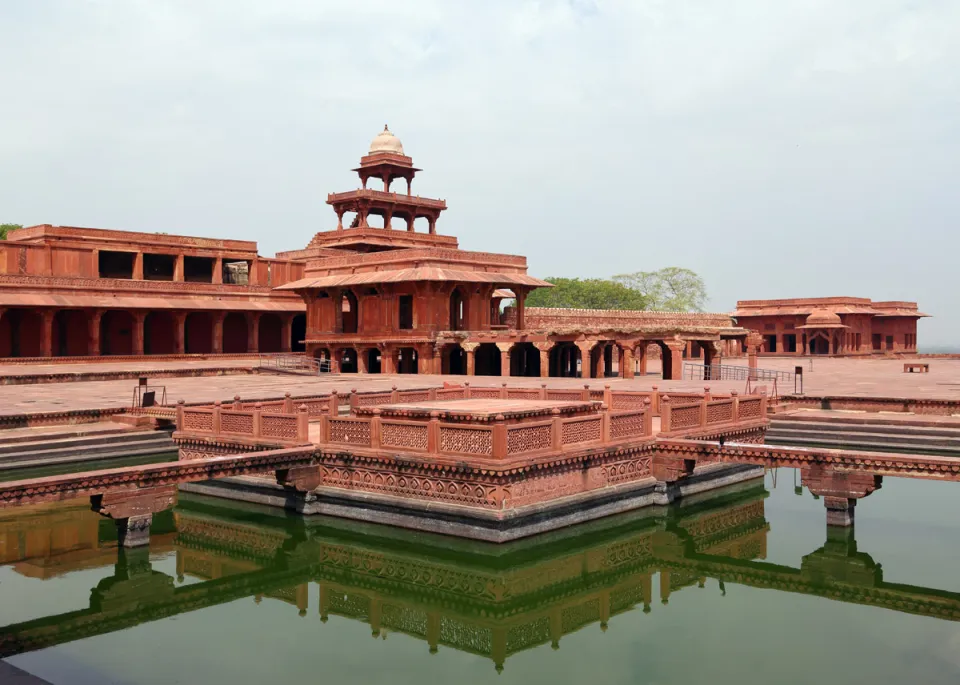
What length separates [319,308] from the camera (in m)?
43.8

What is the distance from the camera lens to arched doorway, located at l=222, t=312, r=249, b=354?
48188mm

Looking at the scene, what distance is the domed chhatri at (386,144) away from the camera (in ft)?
173

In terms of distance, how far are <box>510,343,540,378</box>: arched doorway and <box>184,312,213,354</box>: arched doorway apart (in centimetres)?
1618

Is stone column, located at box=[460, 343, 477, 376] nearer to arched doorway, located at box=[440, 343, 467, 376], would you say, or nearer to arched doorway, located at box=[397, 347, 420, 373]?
arched doorway, located at box=[440, 343, 467, 376]

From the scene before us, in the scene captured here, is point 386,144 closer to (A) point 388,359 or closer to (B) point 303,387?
(A) point 388,359

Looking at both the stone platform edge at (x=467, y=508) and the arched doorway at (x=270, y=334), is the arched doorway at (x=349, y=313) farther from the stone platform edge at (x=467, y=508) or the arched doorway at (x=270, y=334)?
the stone platform edge at (x=467, y=508)

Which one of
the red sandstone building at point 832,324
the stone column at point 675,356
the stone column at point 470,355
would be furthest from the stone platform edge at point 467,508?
the red sandstone building at point 832,324

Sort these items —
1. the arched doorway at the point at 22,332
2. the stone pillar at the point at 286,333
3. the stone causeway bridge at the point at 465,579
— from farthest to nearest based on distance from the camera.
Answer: the stone pillar at the point at 286,333 < the arched doorway at the point at 22,332 < the stone causeway bridge at the point at 465,579

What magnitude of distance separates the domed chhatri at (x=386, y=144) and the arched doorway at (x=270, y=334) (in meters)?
11.2

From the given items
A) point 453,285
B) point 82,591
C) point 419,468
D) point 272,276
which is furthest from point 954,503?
point 272,276

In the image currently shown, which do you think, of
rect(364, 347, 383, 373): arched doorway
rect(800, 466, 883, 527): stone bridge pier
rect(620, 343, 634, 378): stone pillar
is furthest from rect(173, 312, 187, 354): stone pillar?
rect(800, 466, 883, 527): stone bridge pier

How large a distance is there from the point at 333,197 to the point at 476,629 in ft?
141

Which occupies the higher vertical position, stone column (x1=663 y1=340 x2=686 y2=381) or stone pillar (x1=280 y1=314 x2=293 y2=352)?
stone pillar (x1=280 y1=314 x2=293 y2=352)

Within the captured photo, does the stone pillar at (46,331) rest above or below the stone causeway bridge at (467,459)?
above
